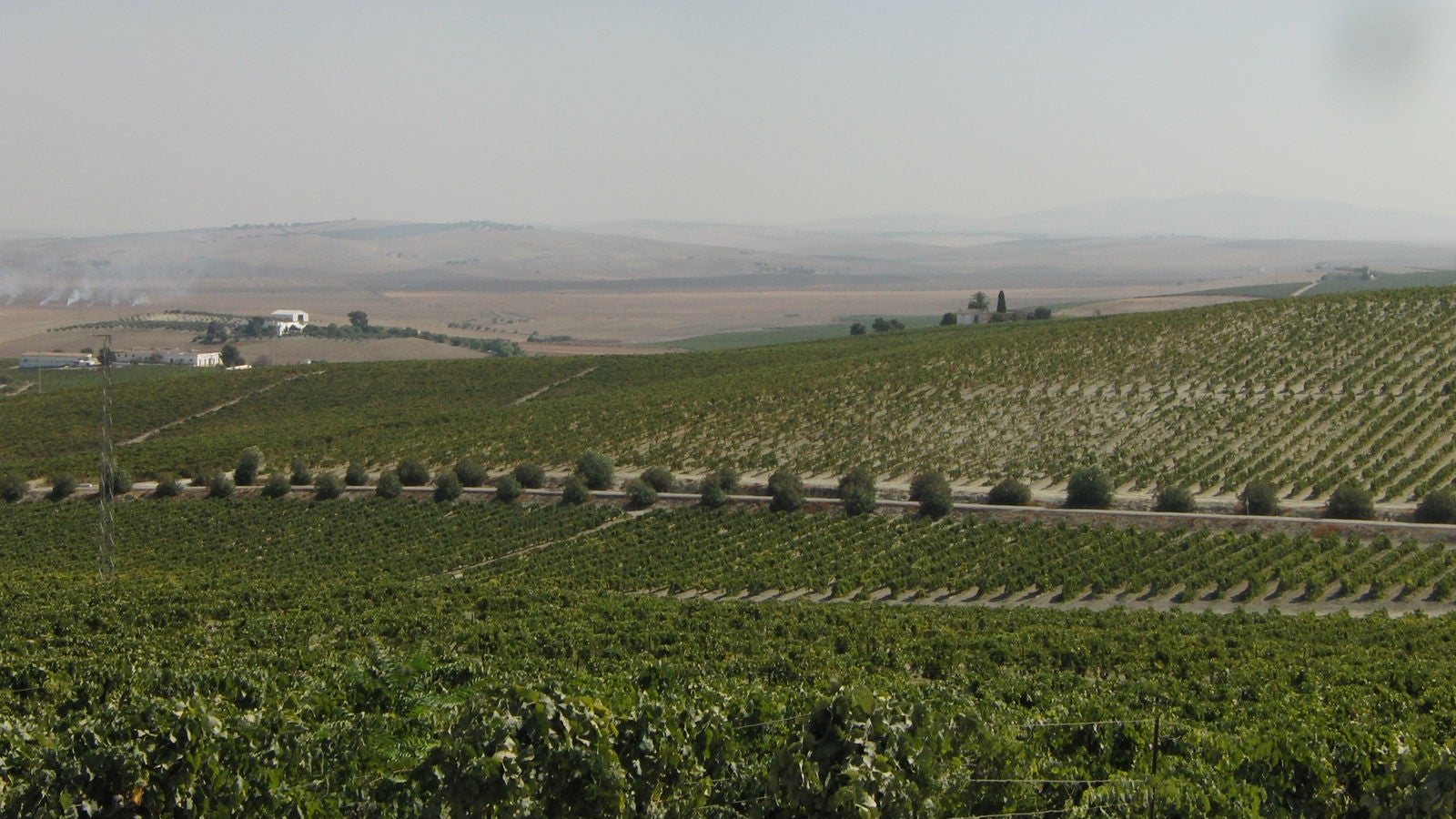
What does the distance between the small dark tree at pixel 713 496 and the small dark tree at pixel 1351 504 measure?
699 inches

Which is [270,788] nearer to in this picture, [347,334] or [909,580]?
[909,580]

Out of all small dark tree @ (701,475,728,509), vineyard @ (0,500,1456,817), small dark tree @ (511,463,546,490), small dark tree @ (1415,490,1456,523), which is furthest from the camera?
small dark tree @ (511,463,546,490)

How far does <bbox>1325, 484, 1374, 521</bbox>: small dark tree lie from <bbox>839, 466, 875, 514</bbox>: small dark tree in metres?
13.0

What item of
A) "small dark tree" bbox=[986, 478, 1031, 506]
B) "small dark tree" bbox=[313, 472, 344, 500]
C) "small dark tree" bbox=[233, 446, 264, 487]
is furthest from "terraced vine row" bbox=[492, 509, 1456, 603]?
"small dark tree" bbox=[233, 446, 264, 487]

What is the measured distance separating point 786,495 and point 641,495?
4965 millimetres

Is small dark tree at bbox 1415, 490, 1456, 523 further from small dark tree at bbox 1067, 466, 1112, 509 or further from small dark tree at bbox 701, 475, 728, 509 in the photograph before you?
small dark tree at bbox 701, 475, 728, 509

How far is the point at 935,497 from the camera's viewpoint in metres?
41.8

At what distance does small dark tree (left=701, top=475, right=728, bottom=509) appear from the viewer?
145 ft

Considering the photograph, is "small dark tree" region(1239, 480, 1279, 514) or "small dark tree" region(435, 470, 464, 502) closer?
"small dark tree" region(1239, 480, 1279, 514)

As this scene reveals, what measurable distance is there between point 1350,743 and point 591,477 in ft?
123

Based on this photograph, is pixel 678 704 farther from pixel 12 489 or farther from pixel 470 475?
pixel 12 489

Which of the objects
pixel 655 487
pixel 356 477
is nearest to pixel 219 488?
pixel 356 477

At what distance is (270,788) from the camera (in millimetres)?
10516

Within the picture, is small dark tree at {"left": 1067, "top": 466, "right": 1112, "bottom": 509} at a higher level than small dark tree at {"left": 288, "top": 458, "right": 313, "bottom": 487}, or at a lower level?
higher
